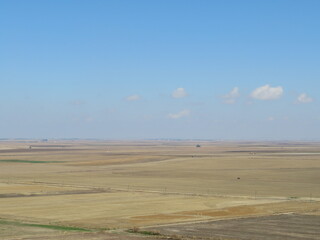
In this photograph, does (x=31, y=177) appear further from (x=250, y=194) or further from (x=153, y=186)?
(x=250, y=194)

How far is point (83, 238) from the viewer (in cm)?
4794

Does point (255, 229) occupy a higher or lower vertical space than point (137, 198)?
lower

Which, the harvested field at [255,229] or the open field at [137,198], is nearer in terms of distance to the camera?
the harvested field at [255,229]

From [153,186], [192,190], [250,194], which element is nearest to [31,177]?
[153,186]

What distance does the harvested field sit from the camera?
49000mm

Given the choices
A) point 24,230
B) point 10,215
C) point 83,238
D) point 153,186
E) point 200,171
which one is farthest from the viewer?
point 200,171

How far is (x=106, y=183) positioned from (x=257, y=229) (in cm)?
4854

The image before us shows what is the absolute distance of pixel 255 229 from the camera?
173 feet

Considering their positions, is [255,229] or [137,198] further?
[137,198]

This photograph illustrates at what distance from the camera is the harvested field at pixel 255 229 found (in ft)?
161

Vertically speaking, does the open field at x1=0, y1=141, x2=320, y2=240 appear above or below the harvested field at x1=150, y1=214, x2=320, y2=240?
above

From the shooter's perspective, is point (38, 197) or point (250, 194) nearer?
point (38, 197)

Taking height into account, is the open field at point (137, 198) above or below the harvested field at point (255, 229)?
above

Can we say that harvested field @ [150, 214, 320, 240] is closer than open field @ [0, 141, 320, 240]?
Yes
